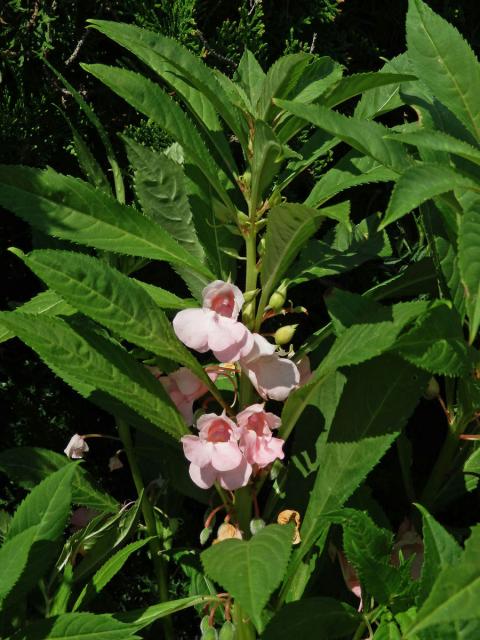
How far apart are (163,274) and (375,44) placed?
0.74 m

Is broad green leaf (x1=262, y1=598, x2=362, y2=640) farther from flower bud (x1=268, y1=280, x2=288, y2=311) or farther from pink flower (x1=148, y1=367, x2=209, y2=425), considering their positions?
flower bud (x1=268, y1=280, x2=288, y2=311)

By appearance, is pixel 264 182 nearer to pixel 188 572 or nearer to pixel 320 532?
pixel 320 532

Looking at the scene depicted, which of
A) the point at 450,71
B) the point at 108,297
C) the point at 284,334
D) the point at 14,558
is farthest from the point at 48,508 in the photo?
the point at 450,71

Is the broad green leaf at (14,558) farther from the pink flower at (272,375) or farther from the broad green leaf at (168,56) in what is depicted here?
the broad green leaf at (168,56)

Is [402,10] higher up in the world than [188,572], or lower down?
higher up

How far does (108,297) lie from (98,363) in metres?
0.11

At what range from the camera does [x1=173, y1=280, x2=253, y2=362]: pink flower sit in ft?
4.40

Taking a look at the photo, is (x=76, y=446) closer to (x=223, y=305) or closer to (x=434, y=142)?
(x=223, y=305)

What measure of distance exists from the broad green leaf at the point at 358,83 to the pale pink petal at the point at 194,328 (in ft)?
1.31

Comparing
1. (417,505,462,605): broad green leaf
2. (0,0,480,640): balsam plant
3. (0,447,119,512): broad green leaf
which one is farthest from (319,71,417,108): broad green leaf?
(0,447,119,512): broad green leaf

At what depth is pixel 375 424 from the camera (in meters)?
1.45

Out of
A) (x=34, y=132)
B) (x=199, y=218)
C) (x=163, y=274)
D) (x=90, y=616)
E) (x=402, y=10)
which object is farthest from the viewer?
(x=402, y=10)

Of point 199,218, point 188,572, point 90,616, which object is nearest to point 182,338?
point 199,218

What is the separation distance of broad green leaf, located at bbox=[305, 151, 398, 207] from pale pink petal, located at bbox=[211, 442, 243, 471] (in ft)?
1.41
